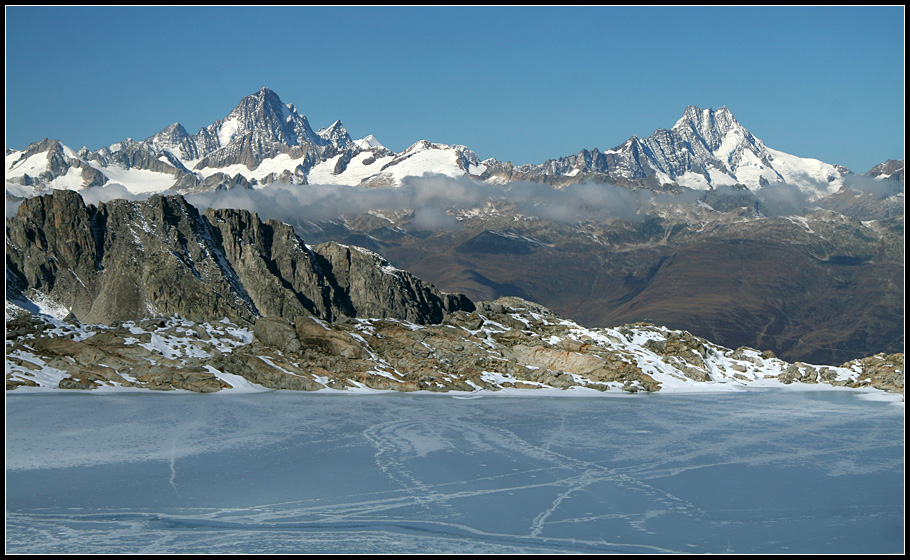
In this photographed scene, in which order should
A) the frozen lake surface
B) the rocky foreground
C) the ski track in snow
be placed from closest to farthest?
the frozen lake surface → the ski track in snow → the rocky foreground

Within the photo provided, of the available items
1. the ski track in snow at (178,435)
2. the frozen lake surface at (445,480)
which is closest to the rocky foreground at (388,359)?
the ski track in snow at (178,435)

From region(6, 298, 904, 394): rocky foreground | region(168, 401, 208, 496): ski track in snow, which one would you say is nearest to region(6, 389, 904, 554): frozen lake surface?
region(168, 401, 208, 496): ski track in snow

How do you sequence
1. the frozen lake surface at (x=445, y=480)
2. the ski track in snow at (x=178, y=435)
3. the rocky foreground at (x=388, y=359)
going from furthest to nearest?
the rocky foreground at (x=388, y=359), the ski track in snow at (x=178, y=435), the frozen lake surface at (x=445, y=480)

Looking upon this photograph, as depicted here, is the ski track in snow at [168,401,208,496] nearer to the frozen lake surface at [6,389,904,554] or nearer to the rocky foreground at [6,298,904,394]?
the frozen lake surface at [6,389,904,554]

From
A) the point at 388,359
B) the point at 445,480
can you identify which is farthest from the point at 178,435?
the point at 388,359

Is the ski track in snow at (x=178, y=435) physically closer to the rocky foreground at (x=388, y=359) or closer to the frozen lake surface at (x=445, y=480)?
the frozen lake surface at (x=445, y=480)

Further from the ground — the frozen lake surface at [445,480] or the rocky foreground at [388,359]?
the rocky foreground at [388,359]
